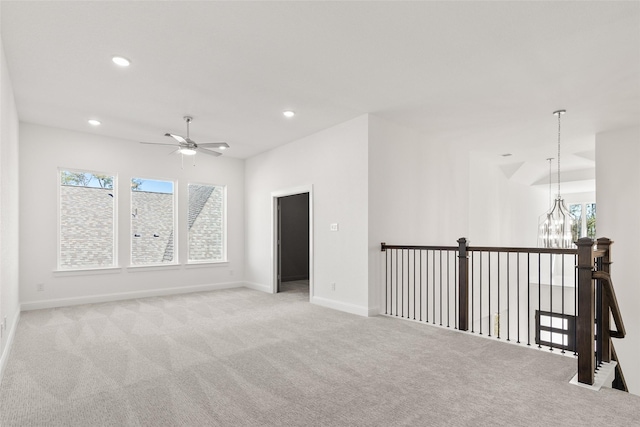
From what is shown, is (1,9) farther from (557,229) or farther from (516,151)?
(516,151)

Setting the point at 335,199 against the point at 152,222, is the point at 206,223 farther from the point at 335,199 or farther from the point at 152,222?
the point at 335,199

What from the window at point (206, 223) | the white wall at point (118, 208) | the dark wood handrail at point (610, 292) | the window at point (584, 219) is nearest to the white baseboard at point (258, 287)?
the white wall at point (118, 208)

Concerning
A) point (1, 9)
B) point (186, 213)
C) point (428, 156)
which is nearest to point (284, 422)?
point (1, 9)

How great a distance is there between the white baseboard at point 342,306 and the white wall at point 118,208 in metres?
2.70

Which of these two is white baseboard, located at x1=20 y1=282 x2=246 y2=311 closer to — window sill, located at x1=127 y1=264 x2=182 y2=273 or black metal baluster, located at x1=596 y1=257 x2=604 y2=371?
window sill, located at x1=127 y1=264 x2=182 y2=273

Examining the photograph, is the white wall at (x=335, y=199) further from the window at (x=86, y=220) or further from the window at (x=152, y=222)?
the window at (x=86, y=220)

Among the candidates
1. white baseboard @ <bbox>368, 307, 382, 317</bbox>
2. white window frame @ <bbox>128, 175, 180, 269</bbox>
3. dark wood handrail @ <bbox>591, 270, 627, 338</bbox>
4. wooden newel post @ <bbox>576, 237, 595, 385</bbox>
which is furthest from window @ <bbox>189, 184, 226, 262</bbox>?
dark wood handrail @ <bbox>591, 270, 627, 338</bbox>

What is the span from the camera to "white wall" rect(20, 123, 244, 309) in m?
5.57

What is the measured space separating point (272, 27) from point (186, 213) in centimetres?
507

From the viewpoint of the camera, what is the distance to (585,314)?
2.81 meters

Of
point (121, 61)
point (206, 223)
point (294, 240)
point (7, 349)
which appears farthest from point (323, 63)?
point (294, 240)

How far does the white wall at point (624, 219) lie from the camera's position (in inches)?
216

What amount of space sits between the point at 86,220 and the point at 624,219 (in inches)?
354

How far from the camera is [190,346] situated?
3.76 meters
